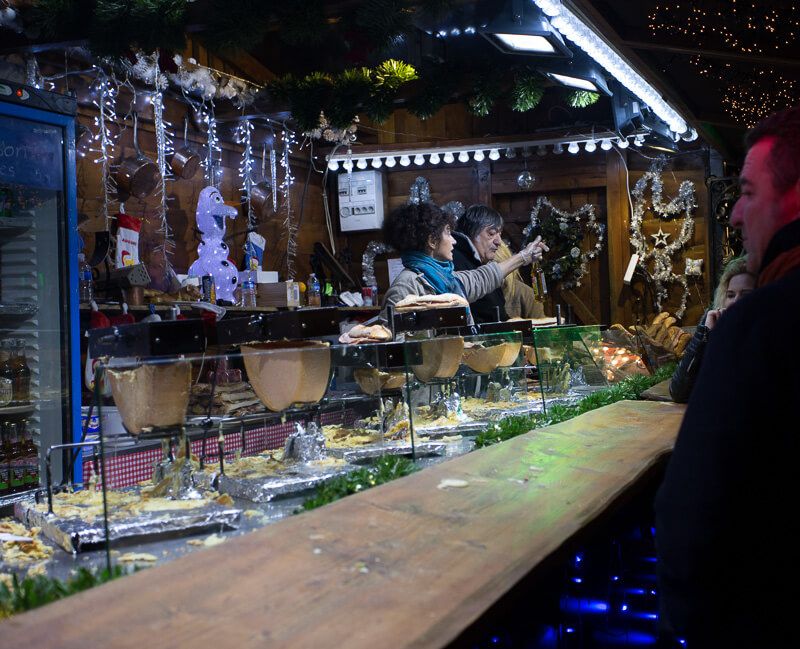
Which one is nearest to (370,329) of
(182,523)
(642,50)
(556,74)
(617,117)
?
(182,523)

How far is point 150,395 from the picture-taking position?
54.6 inches

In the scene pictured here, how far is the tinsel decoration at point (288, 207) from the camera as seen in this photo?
697cm

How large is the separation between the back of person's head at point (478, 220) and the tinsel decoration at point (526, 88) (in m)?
1.04

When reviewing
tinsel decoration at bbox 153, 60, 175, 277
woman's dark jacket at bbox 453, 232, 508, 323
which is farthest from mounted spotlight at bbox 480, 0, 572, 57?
tinsel decoration at bbox 153, 60, 175, 277

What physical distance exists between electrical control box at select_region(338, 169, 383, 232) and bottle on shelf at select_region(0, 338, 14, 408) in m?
5.04

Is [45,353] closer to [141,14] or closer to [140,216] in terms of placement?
[141,14]

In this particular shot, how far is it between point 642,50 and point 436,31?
4.74 ft

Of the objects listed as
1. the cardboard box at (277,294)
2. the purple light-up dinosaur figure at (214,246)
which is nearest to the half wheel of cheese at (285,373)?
the purple light-up dinosaur figure at (214,246)

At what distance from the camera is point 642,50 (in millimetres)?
3363

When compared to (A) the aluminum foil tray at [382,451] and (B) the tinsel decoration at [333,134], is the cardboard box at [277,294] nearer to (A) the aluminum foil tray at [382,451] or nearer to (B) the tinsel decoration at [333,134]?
(B) the tinsel decoration at [333,134]

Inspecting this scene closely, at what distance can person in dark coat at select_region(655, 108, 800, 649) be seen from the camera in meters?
0.96

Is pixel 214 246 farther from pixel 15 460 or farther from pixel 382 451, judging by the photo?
pixel 382 451

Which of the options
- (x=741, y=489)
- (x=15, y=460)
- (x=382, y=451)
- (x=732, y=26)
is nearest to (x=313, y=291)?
(x=15, y=460)

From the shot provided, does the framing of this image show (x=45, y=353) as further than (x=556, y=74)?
No
